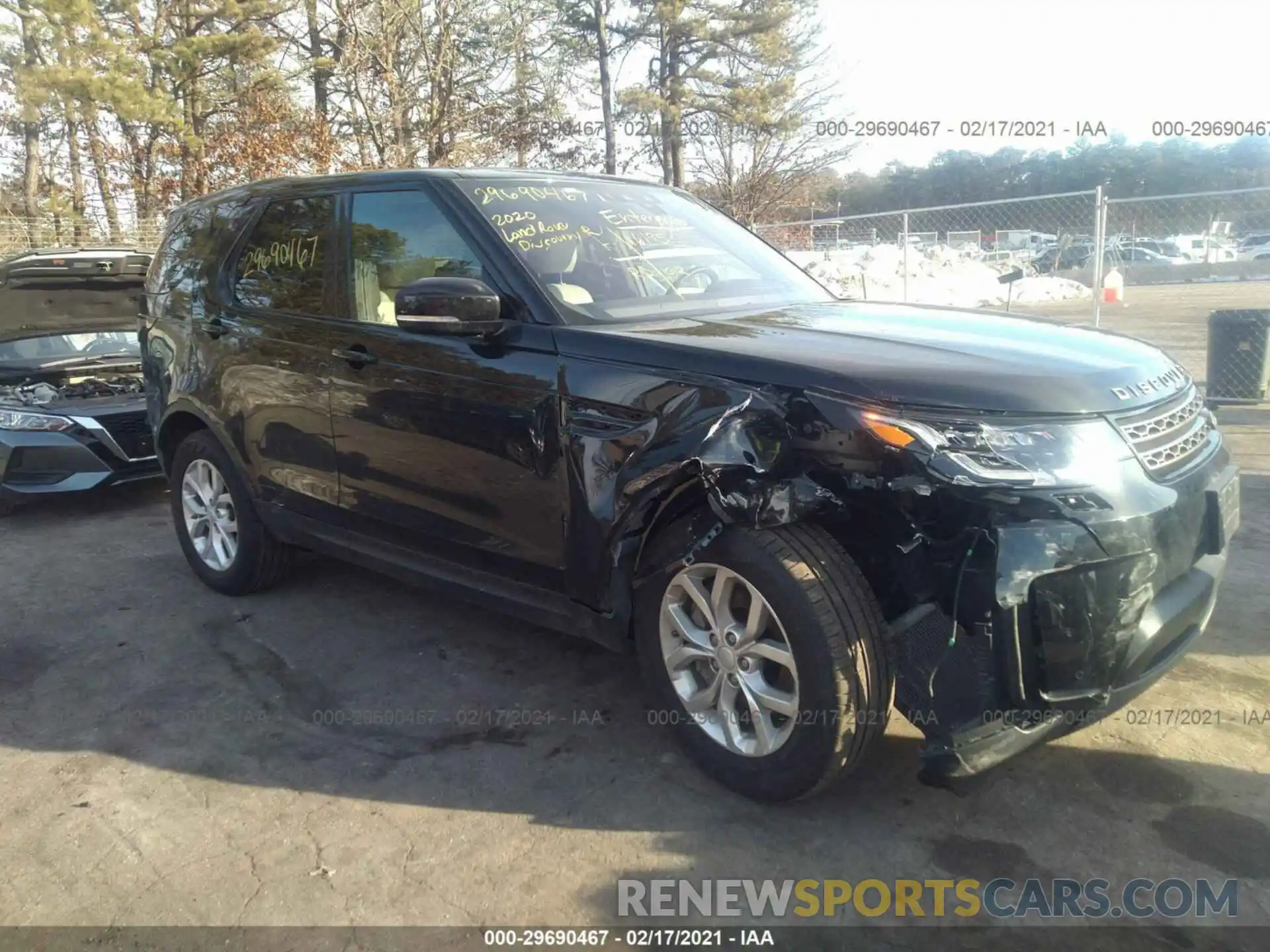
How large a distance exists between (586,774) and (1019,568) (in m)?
1.53

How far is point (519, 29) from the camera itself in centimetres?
2012

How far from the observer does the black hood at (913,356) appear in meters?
2.66

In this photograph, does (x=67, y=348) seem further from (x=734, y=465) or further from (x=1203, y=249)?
(x=1203, y=249)

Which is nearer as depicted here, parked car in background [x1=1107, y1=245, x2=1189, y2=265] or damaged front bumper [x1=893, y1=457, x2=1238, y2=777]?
damaged front bumper [x1=893, y1=457, x2=1238, y2=777]

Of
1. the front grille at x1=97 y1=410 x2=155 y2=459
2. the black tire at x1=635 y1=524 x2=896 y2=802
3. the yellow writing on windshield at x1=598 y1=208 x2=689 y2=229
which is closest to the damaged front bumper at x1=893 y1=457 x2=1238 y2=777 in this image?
the black tire at x1=635 y1=524 x2=896 y2=802

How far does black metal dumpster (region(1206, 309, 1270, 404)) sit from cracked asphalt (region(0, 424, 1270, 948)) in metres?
4.74

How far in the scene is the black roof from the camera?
3.95m

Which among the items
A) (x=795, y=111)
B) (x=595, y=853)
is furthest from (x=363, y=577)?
(x=795, y=111)

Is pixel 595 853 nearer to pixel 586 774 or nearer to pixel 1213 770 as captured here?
pixel 586 774

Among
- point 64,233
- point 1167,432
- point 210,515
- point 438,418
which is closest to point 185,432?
point 210,515

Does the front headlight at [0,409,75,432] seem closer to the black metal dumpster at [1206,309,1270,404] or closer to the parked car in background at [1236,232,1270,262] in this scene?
the black metal dumpster at [1206,309,1270,404]

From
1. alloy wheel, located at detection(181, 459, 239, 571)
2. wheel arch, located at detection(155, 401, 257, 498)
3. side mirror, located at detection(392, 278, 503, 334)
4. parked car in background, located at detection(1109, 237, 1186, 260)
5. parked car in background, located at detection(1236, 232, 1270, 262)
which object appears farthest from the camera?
parked car in background, located at detection(1109, 237, 1186, 260)

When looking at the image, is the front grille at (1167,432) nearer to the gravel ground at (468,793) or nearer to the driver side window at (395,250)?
the gravel ground at (468,793)

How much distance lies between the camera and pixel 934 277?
22.3 meters
